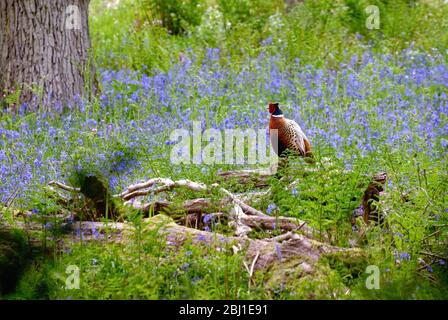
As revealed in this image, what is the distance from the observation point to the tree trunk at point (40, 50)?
7.35 m

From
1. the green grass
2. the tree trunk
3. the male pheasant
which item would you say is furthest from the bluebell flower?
the tree trunk

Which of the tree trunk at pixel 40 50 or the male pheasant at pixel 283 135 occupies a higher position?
the tree trunk at pixel 40 50

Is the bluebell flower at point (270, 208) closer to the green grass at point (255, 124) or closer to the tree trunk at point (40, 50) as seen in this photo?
the green grass at point (255, 124)

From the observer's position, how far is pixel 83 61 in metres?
7.60

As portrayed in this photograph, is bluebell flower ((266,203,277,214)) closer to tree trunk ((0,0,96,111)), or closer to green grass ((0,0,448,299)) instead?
green grass ((0,0,448,299))

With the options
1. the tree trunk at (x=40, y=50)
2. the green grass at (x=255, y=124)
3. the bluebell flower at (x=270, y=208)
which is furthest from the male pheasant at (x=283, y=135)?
the tree trunk at (x=40, y=50)

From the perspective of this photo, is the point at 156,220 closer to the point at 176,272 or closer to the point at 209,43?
the point at 176,272

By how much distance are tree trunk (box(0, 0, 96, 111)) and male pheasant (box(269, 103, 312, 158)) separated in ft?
8.90

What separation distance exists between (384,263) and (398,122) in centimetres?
255

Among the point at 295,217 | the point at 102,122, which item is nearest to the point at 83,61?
the point at 102,122

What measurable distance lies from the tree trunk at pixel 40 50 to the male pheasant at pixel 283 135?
2714 millimetres

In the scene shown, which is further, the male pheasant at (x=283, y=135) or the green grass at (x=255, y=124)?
the male pheasant at (x=283, y=135)

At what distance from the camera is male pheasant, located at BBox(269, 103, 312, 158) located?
16.7ft
